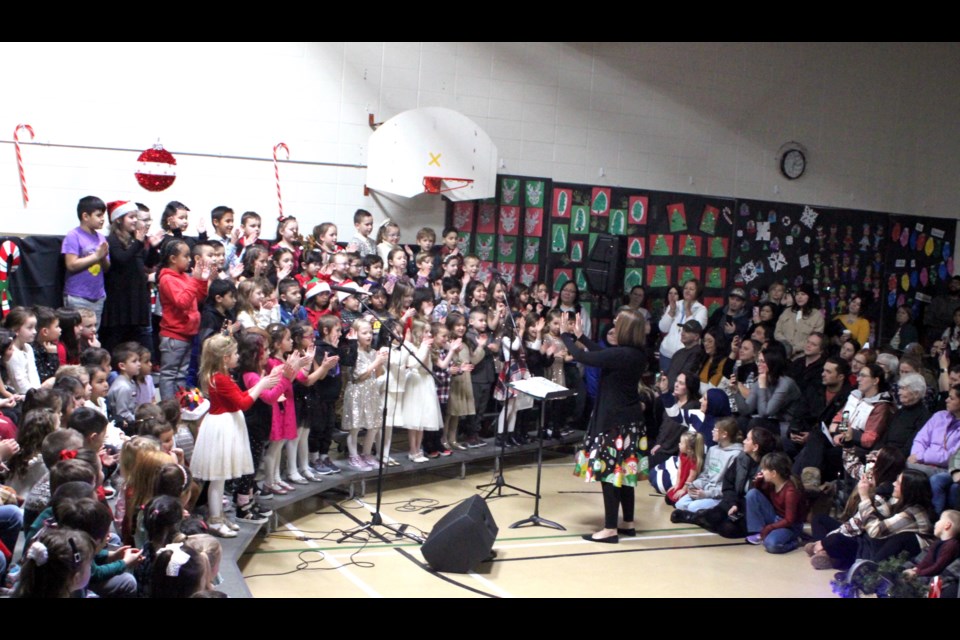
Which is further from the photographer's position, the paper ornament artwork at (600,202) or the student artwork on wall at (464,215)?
the paper ornament artwork at (600,202)

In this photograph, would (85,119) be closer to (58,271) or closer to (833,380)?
(58,271)

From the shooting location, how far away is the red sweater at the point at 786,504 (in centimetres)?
694

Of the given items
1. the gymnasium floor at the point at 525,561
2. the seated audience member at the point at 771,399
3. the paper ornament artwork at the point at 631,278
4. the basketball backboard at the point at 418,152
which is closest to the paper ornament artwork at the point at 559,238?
the paper ornament artwork at the point at 631,278

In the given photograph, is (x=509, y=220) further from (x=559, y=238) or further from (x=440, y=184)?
(x=440, y=184)

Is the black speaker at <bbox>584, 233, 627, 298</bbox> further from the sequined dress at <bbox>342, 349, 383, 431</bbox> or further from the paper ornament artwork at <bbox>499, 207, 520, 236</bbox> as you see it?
the sequined dress at <bbox>342, 349, 383, 431</bbox>

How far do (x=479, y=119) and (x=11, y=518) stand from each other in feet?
23.9

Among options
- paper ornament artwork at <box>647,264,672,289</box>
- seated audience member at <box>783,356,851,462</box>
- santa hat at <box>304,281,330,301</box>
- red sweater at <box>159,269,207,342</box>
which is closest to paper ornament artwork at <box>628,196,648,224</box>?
paper ornament artwork at <box>647,264,672,289</box>

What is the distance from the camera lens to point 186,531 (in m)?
4.80

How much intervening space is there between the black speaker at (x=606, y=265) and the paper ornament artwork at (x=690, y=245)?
164cm

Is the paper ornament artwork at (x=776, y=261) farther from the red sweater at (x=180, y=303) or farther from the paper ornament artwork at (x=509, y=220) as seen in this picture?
the red sweater at (x=180, y=303)

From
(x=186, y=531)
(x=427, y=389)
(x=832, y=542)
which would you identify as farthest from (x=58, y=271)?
(x=832, y=542)

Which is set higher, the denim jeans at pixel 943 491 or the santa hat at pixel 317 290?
the santa hat at pixel 317 290

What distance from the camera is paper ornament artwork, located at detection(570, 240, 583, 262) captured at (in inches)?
449

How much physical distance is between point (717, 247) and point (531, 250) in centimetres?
255
